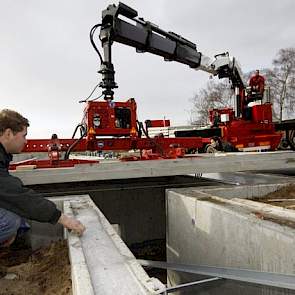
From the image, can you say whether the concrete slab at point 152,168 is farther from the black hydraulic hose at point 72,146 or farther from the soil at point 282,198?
the black hydraulic hose at point 72,146

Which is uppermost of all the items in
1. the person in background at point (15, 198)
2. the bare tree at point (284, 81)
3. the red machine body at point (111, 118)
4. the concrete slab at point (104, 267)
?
the bare tree at point (284, 81)

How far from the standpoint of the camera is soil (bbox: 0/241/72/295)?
7.89ft

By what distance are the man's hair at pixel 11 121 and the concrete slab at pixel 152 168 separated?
1.76 meters

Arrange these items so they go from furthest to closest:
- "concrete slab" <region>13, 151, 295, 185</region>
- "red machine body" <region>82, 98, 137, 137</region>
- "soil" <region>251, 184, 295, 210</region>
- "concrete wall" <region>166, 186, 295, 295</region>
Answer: "red machine body" <region>82, 98, 137, 137</region> → "concrete slab" <region>13, 151, 295, 185</region> → "soil" <region>251, 184, 295, 210</region> → "concrete wall" <region>166, 186, 295, 295</region>

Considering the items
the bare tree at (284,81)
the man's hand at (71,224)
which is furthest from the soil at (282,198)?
the bare tree at (284,81)

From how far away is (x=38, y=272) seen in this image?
2752mm

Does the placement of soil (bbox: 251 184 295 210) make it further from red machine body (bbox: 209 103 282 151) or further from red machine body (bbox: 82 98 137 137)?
red machine body (bbox: 209 103 282 151)

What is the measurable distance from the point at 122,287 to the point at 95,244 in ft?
2.28

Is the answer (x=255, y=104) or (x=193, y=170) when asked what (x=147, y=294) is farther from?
(x=255, y=104)

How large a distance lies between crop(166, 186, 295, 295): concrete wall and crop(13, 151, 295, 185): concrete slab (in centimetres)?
65

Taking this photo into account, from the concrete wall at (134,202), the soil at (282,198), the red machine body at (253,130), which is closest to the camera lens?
the soil at (282,198)

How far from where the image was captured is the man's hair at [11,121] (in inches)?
105

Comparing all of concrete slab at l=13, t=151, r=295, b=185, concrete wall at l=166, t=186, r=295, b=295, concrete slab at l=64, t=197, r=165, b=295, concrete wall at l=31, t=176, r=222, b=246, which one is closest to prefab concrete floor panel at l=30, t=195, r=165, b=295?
concrete slab at l=64, t=197, r=165, b=295

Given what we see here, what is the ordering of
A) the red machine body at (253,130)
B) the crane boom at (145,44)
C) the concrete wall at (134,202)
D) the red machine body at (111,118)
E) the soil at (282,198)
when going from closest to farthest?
the soil at (282,198) < the concrete wall at (134,202) < the red machine body at (111,118) < the crane boom at (145,44) < the red machine body at (253,130)
